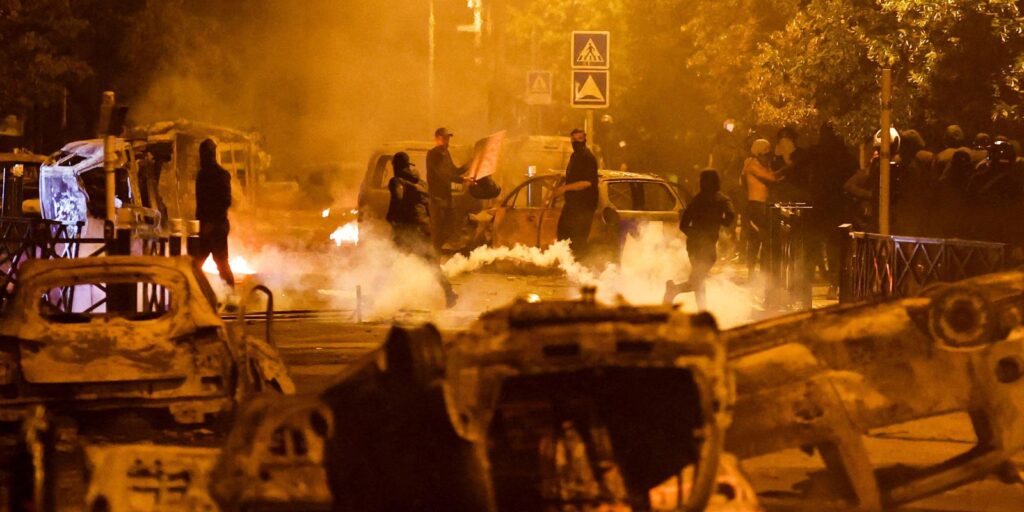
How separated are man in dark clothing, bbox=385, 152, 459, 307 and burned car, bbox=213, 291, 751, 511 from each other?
9516 mm

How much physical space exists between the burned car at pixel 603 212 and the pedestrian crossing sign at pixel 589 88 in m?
1.02

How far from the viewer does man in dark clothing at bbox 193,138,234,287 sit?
16.4 metres

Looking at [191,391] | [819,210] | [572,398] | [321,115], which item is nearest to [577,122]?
[321,115]

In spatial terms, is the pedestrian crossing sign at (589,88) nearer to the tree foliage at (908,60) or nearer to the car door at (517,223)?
the car door at (517,223)

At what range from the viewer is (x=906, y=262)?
1290 cm

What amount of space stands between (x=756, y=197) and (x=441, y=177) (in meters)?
3.86

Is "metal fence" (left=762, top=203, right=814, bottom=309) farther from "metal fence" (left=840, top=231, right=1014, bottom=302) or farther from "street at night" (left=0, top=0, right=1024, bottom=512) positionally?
"metal fence" (left=840, top=231, right=1014, bottom=302)

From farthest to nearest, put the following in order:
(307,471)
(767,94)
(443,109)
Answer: (443,109) → (767,94) → (307,471)

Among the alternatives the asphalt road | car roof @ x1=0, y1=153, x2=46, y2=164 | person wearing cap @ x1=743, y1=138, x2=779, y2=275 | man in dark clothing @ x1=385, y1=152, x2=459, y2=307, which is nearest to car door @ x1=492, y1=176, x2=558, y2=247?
the asphalt road

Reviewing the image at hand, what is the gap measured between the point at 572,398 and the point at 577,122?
41.6 metres

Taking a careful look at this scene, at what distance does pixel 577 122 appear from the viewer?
155 feet

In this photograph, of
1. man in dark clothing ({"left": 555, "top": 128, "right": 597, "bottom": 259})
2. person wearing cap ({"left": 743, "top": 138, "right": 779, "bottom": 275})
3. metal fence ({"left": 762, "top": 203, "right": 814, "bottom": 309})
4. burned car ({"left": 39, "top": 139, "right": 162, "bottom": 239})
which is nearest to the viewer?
metal fence ({"left": 762, "top": 203, "right": 814, "bottom": 309})

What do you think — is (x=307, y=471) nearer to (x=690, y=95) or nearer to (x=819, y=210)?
(x=819, y=210)

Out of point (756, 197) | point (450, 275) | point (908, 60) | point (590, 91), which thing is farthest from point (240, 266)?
point (908, 60)
